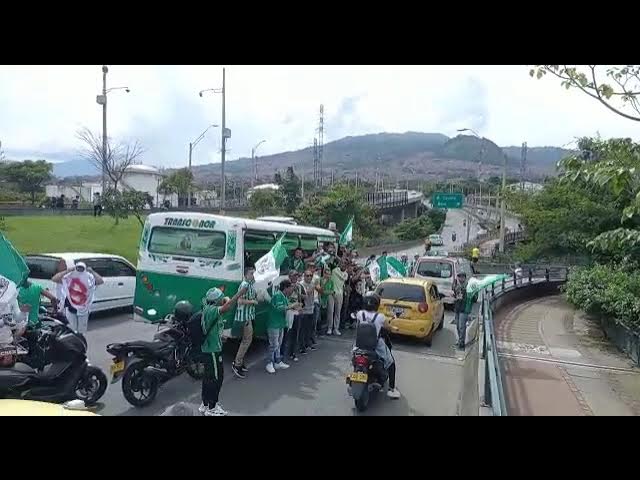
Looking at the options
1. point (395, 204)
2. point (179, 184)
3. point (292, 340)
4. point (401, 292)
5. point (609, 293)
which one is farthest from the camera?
point (395, 204)

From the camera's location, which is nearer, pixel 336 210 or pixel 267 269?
pixel 267 269

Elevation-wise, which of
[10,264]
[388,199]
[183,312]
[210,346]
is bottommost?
[210,346]

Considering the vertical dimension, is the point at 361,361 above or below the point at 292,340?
above

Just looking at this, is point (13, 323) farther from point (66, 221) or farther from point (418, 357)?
point (66, 221)

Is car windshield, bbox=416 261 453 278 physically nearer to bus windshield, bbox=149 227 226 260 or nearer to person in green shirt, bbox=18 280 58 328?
bus windshield, bbox=149 227 226 260

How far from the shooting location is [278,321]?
Answer: 897 centimetres

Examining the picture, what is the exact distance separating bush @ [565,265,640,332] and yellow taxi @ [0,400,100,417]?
12865mm

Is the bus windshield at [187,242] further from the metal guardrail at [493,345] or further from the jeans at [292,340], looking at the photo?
the metal guardrail at [493,345]

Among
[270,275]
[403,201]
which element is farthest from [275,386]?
[403,201]

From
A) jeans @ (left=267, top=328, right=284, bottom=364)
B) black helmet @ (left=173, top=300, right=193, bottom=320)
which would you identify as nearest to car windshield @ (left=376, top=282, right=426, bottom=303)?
jeans @ (left=267, top=328, right=284, bottom=364)

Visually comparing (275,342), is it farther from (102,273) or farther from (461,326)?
(102,273)

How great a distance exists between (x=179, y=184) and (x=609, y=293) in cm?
5023

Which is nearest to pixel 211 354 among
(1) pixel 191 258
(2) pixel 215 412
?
(2) pixel 215 412

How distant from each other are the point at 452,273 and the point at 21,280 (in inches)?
483
